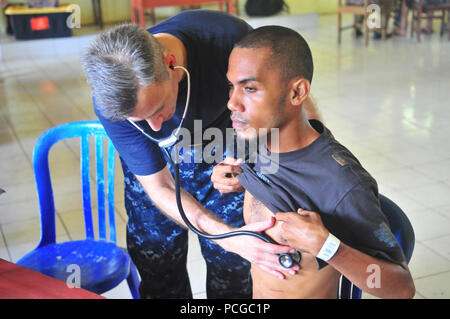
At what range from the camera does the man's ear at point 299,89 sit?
117 cm

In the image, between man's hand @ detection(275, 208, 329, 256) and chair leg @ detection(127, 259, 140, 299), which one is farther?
chair leg @ detection(127, 259, 140, 299)

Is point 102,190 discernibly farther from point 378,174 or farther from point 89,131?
point 378,174

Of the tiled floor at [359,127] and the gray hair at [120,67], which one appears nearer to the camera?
the gray hair at [120,67]

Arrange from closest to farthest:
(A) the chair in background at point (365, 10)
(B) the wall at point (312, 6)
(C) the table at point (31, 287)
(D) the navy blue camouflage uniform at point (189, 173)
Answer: (C) the table at point (31, 287) < (D) the navy blue camouflage uniform at point (189, 173) < (A) the chair in background at point (365, 10) < (B) the wall at point (312, 6)

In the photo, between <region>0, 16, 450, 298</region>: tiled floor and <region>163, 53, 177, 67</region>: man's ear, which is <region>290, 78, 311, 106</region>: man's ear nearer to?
<region>163, 53, 177, 67</region>: man's ear

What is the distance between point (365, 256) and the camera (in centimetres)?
102

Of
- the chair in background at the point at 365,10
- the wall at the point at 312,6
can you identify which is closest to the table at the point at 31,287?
the chair in background at the point at 365,10

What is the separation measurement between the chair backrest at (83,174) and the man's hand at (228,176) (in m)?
0.61

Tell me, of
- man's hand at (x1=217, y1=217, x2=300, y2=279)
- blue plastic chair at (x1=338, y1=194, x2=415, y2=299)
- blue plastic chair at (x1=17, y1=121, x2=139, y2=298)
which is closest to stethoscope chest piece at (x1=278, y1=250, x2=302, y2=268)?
man's hand at (x1=217, y1=217, x2=300, y2=279)

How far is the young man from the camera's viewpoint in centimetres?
117

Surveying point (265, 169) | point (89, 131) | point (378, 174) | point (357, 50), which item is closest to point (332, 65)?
point (357, 50)

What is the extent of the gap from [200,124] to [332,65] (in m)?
4.77

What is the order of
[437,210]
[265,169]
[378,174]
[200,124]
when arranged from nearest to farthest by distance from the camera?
[265,169] → [200,124] → [437,210] → [378,174]

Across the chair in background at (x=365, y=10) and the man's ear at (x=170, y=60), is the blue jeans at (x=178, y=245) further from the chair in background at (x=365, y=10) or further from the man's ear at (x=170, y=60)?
the chair in background at (x=365, y=10)
